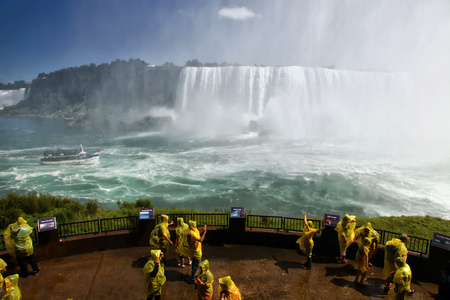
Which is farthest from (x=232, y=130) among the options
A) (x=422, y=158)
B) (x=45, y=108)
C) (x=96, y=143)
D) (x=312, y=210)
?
(x=45, y=108)

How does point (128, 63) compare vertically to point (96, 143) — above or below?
above

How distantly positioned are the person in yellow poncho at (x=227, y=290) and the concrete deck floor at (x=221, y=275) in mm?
1974

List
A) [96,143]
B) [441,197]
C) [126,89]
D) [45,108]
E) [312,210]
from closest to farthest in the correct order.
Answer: [312,210] < [441,197] < [96,143] < [126,89] < [45,108]

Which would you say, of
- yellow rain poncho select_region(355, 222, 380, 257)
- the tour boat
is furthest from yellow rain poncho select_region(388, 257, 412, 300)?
the tour boat

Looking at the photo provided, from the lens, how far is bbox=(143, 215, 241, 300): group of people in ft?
15.4

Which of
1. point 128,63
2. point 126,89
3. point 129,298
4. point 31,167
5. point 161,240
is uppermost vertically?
point 128,63

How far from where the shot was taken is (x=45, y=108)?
106m

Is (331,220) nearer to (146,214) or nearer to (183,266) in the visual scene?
(183,266)

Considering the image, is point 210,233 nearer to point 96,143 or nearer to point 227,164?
point 227,164

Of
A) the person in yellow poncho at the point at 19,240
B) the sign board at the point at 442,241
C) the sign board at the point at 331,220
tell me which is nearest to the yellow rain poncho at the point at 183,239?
the person in yellow poncho at the point at 19,240

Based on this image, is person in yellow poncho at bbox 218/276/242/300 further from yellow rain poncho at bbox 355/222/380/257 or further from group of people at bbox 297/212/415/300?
yellow rain poncho at bbox 355/222/380/257

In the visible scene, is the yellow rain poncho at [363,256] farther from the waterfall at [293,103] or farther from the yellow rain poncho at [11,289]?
the waterfall at [293,103]

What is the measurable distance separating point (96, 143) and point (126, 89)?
39723 millimetres

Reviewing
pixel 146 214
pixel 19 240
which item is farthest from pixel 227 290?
pixel 19 240
